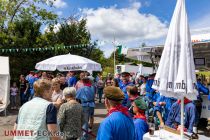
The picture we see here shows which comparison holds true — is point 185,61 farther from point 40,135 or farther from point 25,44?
point 25,44

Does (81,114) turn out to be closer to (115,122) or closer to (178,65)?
(178,65)

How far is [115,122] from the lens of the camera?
360 cm

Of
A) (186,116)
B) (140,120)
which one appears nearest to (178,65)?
(140,120)

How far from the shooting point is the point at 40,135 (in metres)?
4.28

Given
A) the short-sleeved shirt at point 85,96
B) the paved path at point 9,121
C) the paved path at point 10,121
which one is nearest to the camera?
the short-sleeved shirt at point 85,96

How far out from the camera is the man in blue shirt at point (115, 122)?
3555mm

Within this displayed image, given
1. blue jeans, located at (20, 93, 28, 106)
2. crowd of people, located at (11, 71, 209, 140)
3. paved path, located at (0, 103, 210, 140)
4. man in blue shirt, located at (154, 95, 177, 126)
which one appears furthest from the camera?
blue jeans, located at (20, 93, 28, 106)

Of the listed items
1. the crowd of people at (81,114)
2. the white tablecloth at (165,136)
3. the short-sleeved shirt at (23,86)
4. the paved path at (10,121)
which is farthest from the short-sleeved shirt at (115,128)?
the short-sleeved shirt at (23,86)

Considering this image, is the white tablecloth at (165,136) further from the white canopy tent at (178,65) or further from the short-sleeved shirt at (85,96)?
the short-sleeved shirt at (85,96)

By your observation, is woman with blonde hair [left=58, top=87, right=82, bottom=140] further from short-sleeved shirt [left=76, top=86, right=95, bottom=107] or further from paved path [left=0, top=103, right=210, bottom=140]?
paved path [left=0, top=103, right=210, bottom=140]

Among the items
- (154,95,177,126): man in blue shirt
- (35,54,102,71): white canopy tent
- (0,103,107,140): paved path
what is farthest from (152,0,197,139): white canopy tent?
(35,54,102,71): white canopy tent

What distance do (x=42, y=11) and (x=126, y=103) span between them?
2040 cm

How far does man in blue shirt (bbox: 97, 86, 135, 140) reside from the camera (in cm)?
355

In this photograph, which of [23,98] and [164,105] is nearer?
[164,105]
